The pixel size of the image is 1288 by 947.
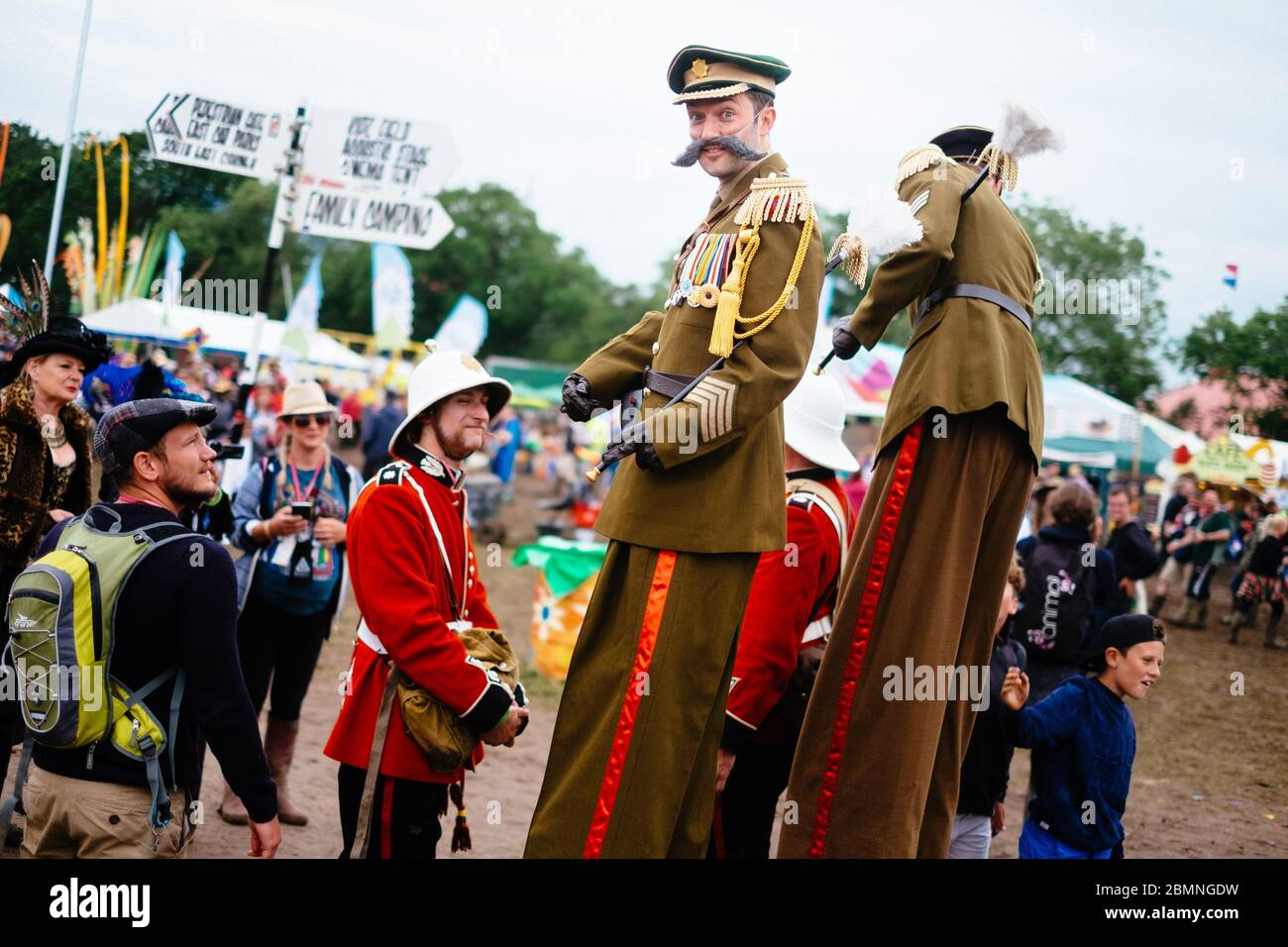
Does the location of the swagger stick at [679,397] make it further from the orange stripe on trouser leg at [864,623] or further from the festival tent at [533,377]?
the festival tent at [533,377]

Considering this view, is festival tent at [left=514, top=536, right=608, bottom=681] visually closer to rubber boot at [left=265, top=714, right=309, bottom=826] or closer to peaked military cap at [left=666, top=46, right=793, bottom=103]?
rubber boot at [left=265, top=714, right=309, bottom=826]

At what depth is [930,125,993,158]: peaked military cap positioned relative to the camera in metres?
3.82

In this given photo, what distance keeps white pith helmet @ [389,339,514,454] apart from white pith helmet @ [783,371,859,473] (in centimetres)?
104

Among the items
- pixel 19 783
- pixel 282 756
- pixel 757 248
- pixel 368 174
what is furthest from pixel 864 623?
pixel 368 174

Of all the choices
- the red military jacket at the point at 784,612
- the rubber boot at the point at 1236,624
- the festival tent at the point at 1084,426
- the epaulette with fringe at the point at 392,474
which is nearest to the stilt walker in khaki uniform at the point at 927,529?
the red military jacket at the point at 784,612

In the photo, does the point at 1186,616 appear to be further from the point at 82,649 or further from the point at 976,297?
the point at 82,649

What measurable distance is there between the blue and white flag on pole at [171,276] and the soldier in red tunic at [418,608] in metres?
2.98

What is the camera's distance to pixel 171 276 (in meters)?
6.05

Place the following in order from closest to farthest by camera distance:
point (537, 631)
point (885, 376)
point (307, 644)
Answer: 1. point (307, 644)
2. point (537, 631)
3. point (885, 376)

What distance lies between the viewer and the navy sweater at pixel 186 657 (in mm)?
2875

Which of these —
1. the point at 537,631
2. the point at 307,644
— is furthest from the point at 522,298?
the point at 307,644
